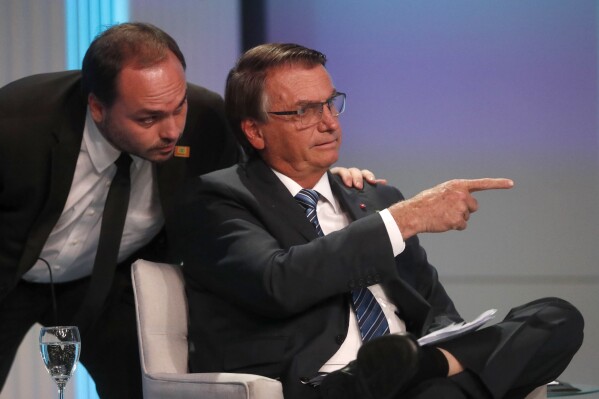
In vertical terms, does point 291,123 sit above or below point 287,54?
below

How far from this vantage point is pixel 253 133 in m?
2.46

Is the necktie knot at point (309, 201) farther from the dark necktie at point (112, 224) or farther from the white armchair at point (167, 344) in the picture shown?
the dark necktie at point (112, 224)

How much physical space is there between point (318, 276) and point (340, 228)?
0.37 metres

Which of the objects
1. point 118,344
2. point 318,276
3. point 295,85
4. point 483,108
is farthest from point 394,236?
point 483,108

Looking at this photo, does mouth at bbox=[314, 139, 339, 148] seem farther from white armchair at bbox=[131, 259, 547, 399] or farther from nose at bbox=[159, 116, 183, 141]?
white armchair at bbox=[131, 259, 547, 399]

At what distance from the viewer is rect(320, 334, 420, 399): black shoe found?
1.72m

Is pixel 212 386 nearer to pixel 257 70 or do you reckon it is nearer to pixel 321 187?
pixel 321 187

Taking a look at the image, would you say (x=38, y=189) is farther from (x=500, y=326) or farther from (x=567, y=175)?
(x=567, y=175)

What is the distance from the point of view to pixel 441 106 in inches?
179

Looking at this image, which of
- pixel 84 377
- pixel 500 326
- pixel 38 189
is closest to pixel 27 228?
pixel 38 189

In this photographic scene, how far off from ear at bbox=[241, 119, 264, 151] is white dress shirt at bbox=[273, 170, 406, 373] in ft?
0.29

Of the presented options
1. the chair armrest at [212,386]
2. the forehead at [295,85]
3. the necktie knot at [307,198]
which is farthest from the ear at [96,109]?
the chair armrest at [212,386]

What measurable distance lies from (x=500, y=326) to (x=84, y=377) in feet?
8.80

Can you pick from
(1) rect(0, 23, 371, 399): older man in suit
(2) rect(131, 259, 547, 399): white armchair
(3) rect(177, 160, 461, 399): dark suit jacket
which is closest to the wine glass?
(2) rect(131, 259, 547, 399): white armchair
